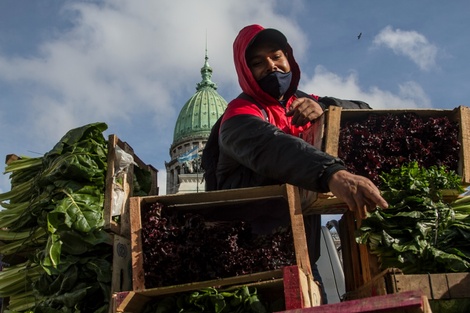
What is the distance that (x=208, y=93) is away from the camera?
8025 cm

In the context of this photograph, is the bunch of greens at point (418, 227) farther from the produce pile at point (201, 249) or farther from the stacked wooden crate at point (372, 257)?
the produce pile at point (201, 249)

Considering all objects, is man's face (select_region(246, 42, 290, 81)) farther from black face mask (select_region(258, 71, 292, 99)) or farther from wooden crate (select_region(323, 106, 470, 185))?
wooden crate (select_region(323, 106, 470, 185))

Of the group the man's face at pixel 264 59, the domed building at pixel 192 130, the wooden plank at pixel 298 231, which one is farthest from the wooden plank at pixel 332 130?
the domed building at pixel 192 130

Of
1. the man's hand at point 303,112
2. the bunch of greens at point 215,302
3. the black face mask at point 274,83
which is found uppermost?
the black face mask at point 274,83

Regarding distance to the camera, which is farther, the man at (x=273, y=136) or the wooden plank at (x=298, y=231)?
the wooden plank at (x=298, y=231)

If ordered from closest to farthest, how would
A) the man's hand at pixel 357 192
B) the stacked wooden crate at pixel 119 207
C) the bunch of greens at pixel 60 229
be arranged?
1. the man's hand at pixel 357 192
2. the stacked wooden crate at pixel 119 207
3. the bunch of greens at pixel 60 229

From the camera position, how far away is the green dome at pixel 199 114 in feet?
249

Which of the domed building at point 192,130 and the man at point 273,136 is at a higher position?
the domed building at point 192,130

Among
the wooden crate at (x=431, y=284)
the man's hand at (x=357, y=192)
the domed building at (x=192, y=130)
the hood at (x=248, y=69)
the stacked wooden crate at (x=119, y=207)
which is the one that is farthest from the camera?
the domed building at (x=192, y=130)

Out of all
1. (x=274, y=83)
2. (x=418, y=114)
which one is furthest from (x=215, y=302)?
(x=418, y=114)

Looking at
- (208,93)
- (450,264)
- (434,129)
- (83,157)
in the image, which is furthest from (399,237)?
(208,93)

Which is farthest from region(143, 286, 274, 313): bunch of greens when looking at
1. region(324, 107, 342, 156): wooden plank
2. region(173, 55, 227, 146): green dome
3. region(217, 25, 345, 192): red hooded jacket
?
region(173, 55, 227, 146): green dome

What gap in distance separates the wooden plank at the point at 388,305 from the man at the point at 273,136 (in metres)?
0.70

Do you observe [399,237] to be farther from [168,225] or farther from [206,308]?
[168,225]
